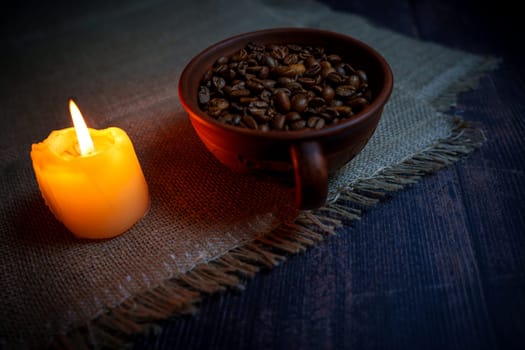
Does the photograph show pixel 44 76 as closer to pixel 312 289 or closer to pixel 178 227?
pixel 178 227

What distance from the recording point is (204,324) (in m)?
0.59

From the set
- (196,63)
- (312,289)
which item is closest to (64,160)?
(196,63)

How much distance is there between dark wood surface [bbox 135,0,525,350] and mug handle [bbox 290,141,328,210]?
5.0 inches

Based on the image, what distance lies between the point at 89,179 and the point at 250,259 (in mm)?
272

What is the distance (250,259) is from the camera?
0.66 metres

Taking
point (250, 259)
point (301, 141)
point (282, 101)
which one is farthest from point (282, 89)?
point (250, 259)

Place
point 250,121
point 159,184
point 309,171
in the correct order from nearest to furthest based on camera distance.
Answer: point 309,171
point 250,121
point 159,184

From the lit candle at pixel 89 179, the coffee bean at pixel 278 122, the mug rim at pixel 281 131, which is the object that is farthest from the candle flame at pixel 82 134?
the coffee bean at pixel 278 122

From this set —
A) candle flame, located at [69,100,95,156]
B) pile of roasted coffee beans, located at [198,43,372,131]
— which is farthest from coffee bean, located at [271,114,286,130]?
candle flame, located at [69,100,95,156]

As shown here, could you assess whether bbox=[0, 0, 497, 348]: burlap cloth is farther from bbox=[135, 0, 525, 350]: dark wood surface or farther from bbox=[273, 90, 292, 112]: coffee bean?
bbox=[273, 90, 292, 112]: coffee bean

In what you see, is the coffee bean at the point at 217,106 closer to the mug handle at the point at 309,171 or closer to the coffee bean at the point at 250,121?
the coffee bean at the point at 250,121

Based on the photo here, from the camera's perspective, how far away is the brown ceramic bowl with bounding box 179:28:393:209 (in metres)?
0.58

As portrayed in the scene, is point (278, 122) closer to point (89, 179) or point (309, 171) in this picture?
point (309, 171)

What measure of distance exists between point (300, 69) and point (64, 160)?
418 mm
